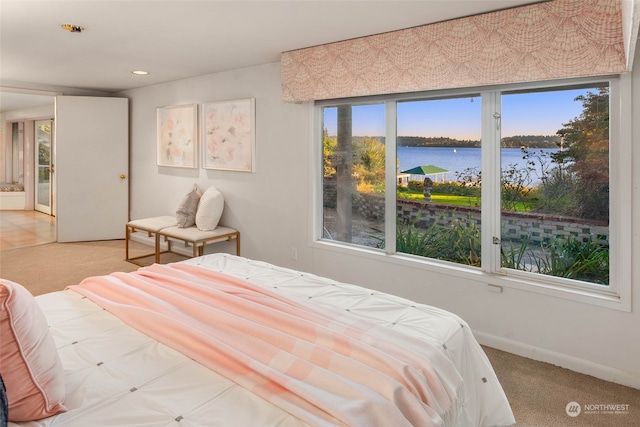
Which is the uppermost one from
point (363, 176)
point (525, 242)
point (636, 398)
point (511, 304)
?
point (363, 176)

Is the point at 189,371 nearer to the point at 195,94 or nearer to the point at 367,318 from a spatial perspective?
the point at 367,318

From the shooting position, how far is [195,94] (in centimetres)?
498

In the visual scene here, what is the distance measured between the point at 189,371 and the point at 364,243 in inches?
96.3

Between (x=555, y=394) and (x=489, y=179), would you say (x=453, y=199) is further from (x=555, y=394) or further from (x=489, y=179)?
(x=555, y=394)

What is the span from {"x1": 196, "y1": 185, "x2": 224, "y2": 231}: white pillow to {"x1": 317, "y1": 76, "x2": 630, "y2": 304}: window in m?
1.49

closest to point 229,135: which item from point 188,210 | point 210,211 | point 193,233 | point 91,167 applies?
point 210,211

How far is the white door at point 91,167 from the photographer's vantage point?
5.80 meters

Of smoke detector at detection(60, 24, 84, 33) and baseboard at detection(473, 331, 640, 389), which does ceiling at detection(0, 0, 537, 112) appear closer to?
smoke detector at detection(60, 24, 84, 33)

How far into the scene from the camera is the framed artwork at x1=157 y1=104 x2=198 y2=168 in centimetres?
504

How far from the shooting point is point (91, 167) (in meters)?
5.99

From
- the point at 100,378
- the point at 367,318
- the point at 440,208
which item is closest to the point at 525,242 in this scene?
the point at 440,208

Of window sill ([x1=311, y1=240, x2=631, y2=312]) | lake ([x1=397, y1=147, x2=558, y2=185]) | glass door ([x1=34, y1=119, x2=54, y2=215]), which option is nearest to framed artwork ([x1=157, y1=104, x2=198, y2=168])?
window sill ([x1=311, y1=240, x2=631, y2=312])

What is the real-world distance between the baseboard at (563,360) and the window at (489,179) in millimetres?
447

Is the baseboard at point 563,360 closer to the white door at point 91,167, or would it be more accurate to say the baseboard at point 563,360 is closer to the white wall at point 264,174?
the white wall at point 264,174
